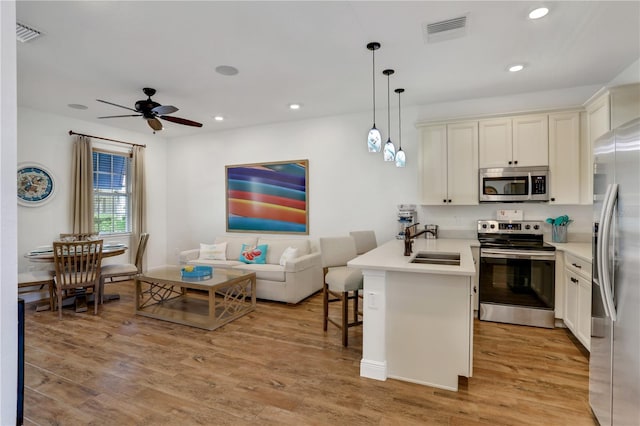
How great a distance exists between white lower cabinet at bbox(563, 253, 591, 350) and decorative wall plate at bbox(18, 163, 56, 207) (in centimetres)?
699

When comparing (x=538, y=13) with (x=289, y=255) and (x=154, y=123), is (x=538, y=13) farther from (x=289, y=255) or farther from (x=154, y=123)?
(x=154, y=123)

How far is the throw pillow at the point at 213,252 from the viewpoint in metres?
5.53

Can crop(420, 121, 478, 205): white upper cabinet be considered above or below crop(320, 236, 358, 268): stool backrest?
above

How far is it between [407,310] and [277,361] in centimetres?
125

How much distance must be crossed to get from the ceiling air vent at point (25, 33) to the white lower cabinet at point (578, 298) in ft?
17.0

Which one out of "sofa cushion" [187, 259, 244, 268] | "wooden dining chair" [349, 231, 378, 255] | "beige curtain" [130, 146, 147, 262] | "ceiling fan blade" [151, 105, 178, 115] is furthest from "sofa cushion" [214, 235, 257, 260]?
"ceiling fan blade" [151, 105, 178, 115]

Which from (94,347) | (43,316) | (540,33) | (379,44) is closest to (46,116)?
(43,316)

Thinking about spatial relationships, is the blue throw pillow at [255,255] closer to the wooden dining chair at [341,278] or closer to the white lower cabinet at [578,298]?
the wooden dining chair at [341,278]

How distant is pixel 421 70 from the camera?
3541mm

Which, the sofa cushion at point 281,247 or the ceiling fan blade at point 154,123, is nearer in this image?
the ceiling fan blade at point 154,123

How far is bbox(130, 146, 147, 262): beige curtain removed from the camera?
6.21m

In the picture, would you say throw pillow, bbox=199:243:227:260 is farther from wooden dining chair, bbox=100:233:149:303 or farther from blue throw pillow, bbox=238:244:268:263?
wooden dining chair, bbox=100:233:149:303

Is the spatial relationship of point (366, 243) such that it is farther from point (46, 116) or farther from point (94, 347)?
point (46, 116)

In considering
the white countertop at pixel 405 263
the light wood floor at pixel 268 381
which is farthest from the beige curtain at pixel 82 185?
the white countertop at pixel 405 263
